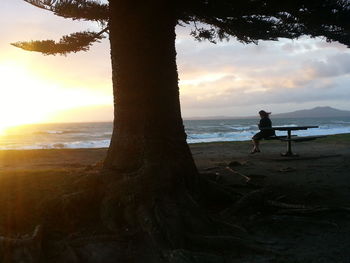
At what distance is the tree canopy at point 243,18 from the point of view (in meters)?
6.05

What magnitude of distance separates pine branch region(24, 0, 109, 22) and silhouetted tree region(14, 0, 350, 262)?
1.14ft

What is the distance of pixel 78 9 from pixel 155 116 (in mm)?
3425

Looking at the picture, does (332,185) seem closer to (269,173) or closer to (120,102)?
(269,173)

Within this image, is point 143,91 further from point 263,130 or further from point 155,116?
point 263,130

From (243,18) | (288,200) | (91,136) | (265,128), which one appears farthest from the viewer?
(91,136)

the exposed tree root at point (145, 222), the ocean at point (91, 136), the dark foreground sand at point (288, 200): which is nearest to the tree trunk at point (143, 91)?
the exposed tree root at point (145, 222)

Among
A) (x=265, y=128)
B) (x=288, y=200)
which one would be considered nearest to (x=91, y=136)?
(x=265, y=128)

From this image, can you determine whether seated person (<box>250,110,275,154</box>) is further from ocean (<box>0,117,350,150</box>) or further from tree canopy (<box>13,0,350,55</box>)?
ocean (<box>0,117,350,150</box>)

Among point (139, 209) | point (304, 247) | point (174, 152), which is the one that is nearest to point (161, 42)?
point (174, 152)

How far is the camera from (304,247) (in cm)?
422

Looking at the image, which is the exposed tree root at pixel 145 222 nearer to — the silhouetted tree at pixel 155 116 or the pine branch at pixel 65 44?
the silhouetted tree at pixel 155 116

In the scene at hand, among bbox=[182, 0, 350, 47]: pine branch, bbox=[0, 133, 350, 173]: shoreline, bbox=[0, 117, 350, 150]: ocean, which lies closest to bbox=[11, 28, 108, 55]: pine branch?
bbox=[182, 0, 350, 47]: pine branch

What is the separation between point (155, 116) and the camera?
211 inches

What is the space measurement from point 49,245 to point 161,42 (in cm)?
302
